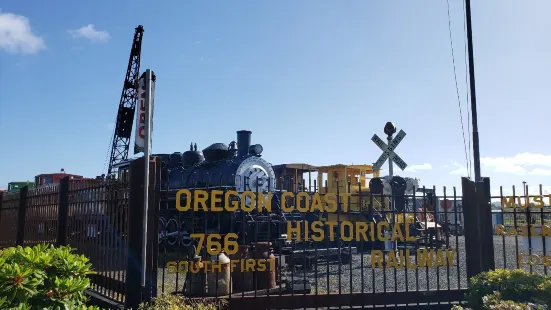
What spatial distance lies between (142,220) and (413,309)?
4007 millimetres

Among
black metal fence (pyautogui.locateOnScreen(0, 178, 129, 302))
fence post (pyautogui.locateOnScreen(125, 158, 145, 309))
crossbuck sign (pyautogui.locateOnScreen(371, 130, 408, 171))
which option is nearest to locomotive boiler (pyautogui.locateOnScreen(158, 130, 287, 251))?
crossbuck sign (pyautogui.locateOnScreen(371, 130, 408, 171))

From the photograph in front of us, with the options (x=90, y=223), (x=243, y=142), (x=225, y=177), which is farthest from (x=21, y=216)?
(x=243, y=142)

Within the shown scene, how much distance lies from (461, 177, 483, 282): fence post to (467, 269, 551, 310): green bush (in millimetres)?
1021

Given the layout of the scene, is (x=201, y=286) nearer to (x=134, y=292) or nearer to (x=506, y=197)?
(x=134, y=292)

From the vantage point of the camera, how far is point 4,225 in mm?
10836

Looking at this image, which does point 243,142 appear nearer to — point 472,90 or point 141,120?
point 472,90

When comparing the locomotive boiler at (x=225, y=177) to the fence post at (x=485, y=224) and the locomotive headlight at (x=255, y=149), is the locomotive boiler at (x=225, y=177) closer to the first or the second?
the locomotive headlight at (x=255, y=149)

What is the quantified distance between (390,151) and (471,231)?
18.1ft

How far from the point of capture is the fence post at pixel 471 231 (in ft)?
23.0

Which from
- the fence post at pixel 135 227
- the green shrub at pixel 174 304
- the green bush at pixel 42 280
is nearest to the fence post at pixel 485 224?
the green shrub at pixel 174 304

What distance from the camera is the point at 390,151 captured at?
1242cm

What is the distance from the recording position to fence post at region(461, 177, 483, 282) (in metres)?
7.02

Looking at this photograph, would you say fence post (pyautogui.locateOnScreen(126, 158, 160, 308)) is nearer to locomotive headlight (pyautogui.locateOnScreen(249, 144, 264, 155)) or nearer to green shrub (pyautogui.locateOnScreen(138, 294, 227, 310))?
green shrub (pyautogui.locateOnScreen(138, 294, 227, 310))

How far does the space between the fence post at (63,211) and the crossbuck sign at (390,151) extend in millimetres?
7778
